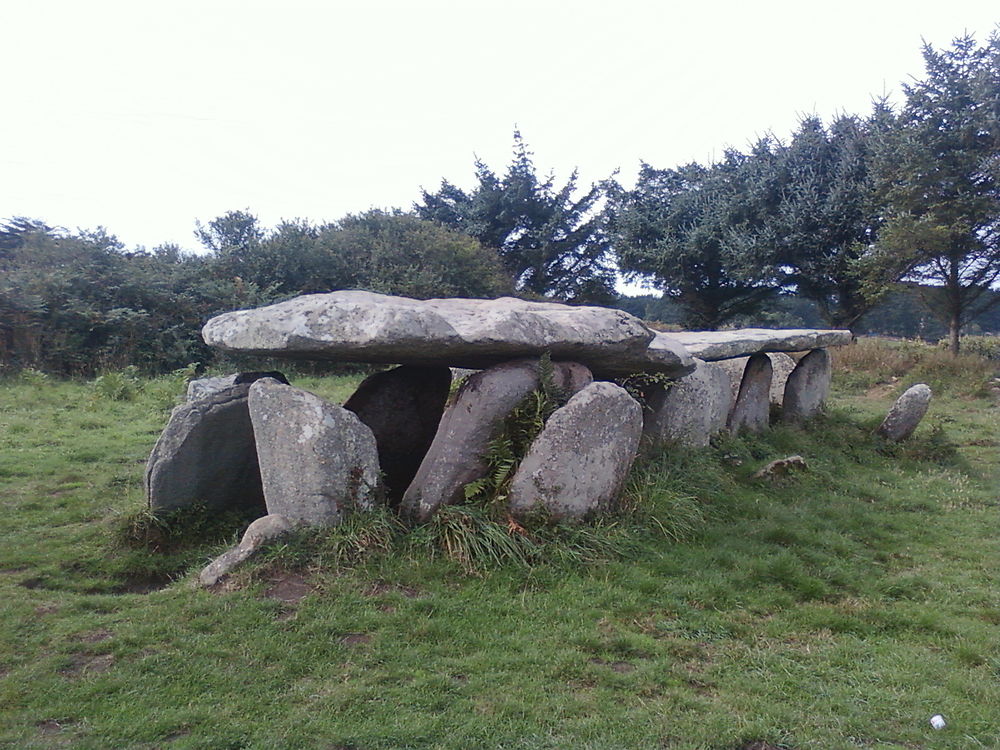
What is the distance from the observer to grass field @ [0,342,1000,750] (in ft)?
11.7

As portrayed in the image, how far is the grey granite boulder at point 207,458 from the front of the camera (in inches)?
245

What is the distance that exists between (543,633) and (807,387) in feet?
24.8

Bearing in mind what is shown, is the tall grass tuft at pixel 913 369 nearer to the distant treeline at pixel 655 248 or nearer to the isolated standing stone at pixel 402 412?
the distant treeline at pixel 655 248

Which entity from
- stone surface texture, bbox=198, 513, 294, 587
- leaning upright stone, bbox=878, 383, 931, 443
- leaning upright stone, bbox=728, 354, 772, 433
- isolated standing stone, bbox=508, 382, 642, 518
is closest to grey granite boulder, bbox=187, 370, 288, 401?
stone surface texture, bbox=198, 513, 294, 587

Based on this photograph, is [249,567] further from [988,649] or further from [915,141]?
[915,141]

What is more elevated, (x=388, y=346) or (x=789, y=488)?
(x=388, y=346)

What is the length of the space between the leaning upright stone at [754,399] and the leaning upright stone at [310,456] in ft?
18.1

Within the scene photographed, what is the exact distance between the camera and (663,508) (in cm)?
637

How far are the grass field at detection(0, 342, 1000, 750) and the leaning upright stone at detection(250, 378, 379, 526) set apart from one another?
40 centimetres

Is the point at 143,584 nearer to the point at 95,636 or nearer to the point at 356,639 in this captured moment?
the point at 95,636

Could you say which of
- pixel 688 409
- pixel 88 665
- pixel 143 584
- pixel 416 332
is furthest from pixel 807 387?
pixel 88 665

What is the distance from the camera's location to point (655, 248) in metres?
22.9

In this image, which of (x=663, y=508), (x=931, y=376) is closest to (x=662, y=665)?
(x=663, y=508)

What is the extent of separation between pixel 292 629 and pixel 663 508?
3.19 meters
